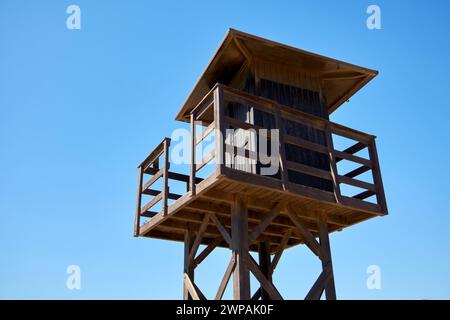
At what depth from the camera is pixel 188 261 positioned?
384 inches

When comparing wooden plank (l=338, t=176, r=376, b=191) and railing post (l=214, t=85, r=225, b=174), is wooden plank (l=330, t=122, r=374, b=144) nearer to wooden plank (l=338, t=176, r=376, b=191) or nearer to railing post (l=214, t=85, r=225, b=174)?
wooden plank (l=338, t=176, r=376, b=191)

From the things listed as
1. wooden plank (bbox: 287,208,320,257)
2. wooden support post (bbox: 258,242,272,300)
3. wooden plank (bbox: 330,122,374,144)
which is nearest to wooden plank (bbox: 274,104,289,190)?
wooden plank (bbox: 287,208,320,257)

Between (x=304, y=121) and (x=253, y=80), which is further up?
(x=253, y=80)

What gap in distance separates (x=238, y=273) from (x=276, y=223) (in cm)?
238

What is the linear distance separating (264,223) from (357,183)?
2144 millimetres

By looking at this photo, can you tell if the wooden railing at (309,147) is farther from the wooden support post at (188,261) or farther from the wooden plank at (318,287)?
the wooden support post at (188,261)

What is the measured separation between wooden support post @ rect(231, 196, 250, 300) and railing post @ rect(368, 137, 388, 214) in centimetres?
293

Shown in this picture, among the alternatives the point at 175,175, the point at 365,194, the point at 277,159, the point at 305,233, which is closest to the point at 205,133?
the point at 277,159

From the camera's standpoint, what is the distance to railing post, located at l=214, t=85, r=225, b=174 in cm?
729
